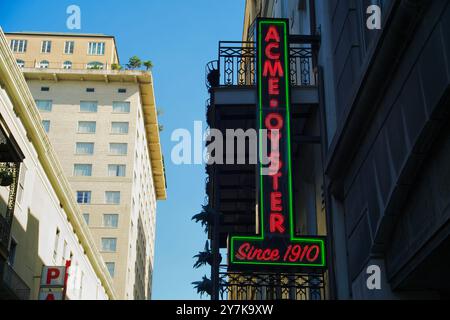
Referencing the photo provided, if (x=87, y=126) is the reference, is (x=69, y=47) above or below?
above

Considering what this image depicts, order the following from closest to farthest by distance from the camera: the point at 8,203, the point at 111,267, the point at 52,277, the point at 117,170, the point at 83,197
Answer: the point at 8,203, the point at 52,277, the point at 111,267, the point at 83,197, the point at 117,170

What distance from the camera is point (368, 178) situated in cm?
1227

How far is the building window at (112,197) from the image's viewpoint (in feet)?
281

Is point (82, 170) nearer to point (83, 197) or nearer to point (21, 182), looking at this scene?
point (83, 197)

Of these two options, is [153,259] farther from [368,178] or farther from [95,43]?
[368,178]

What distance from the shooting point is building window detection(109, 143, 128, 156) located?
8862 centimetres

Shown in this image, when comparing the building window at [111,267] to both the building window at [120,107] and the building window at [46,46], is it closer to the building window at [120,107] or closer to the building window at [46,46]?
the building window at [120,107]

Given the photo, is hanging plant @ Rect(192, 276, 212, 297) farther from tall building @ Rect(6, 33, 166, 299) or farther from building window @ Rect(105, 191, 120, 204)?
building window @ Rect(105, 191, 120, 204)

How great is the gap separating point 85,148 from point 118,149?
159 inches

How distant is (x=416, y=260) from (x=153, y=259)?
117 m

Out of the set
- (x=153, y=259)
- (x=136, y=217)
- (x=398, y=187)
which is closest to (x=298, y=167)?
(x=398, y=187)

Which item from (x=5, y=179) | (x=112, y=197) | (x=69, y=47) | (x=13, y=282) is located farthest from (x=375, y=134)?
(x=69, y=47)

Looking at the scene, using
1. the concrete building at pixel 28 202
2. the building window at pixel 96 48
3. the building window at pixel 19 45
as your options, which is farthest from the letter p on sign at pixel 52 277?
the building window at pixel 19 45

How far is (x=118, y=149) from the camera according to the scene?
88.9 m
